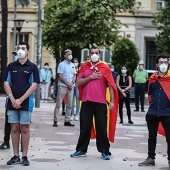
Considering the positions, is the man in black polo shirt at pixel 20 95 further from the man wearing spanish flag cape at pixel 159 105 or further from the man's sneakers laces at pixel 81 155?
the man wearing spanish flag cape at pixel 159 105

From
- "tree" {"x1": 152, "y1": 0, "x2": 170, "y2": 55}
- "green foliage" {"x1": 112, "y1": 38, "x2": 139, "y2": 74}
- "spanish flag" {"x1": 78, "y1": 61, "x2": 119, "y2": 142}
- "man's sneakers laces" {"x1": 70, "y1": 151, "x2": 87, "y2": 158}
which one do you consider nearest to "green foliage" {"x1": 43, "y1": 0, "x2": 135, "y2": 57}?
"tree" {"x1": 152, "y1": 0, "x2": 170, "y2": 55}

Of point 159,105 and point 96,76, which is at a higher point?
point 96,76

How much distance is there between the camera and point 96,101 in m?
12.2

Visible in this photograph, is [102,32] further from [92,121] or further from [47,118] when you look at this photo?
[92,121]

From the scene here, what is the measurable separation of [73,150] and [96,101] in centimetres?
138

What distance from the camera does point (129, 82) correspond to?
69.3ft

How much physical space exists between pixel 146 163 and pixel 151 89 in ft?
4.05

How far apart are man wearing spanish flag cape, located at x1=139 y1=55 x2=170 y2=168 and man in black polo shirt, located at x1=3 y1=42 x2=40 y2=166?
1942 mm

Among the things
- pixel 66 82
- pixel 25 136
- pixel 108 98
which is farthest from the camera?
pixel 66 82

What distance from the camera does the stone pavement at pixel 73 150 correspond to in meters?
11.1

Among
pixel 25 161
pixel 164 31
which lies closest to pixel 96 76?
pixel 25 161

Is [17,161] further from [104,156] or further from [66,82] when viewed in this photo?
[66,82]

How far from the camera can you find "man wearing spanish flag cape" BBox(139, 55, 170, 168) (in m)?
11.4

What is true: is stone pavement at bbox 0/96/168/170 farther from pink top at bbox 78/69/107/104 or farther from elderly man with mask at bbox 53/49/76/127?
pink top at bbox 78/69/107/104
